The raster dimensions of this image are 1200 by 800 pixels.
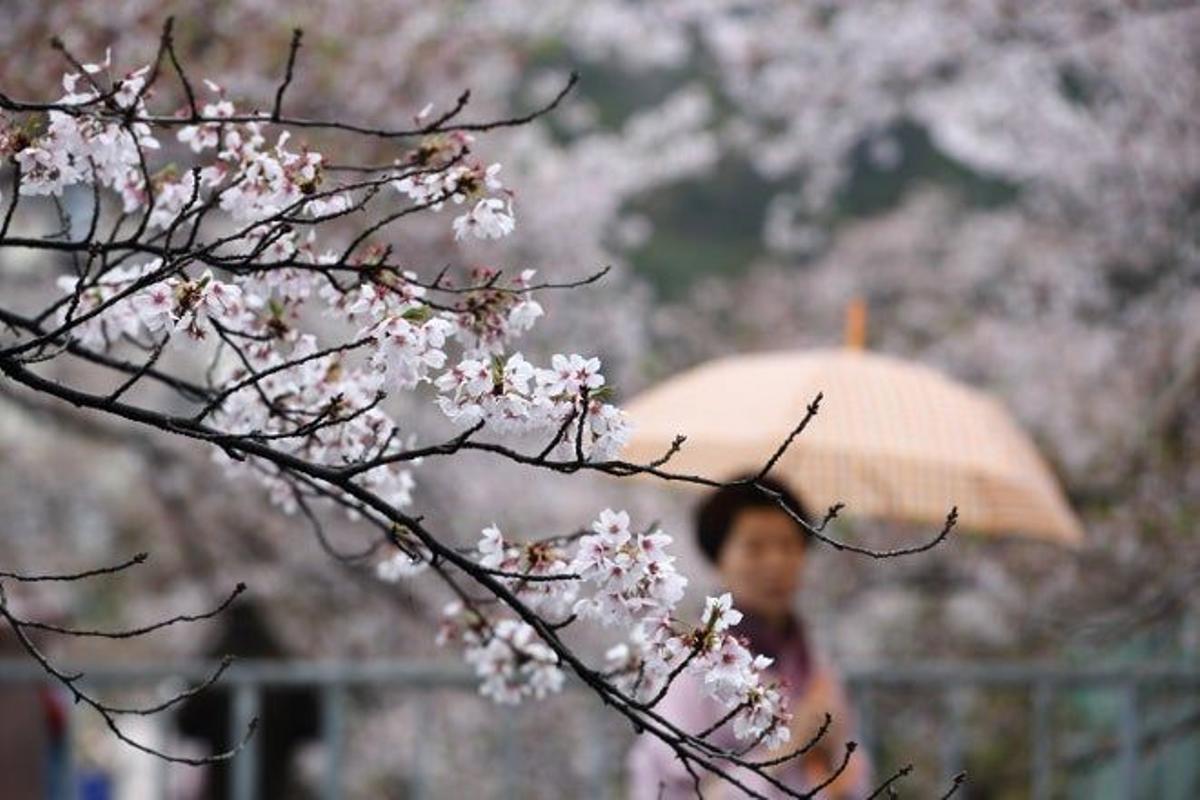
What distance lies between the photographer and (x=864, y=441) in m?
4.62

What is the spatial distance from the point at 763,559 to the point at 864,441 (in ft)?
2.00

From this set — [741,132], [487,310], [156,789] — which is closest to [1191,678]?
[156,789]

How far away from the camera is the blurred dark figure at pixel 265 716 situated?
10.5 metres

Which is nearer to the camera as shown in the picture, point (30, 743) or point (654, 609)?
point (654, 609)

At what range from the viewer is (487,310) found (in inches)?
78.6

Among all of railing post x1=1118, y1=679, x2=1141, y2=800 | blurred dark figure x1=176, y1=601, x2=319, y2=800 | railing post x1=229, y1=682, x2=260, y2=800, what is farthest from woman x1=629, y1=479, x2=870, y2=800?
blurred dark figure x1=176, y1=601, x2=319, y2=800

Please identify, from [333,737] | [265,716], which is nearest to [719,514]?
[333,737]

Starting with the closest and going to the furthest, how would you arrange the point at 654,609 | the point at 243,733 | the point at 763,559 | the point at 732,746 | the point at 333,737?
the point at 654,609, the point at 732,746, the point at 763,559, the point at 243,733, the point at 333,737

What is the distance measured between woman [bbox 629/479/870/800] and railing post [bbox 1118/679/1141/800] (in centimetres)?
157

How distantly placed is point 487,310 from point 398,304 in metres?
0.11

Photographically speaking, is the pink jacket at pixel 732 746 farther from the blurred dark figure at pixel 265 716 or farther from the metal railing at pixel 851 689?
the blurred dark figure at pixel 265 716

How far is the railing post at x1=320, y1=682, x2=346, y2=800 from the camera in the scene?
4.96m

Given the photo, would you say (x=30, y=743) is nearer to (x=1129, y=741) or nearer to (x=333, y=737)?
(x=333, y=737)

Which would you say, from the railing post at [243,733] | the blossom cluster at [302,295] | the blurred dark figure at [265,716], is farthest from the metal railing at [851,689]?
the blurred dark figure at [265,716]
